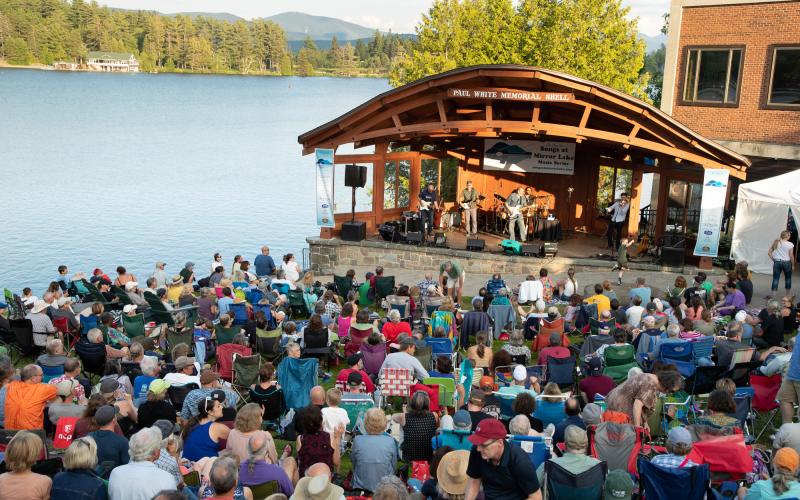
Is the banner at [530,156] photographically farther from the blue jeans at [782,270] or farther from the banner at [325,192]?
the blue jeans at [782,270]

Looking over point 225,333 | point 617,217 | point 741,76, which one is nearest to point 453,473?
point 225,333

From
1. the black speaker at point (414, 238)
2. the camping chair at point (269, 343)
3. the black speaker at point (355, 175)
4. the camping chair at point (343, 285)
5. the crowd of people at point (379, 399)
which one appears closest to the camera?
the crowd of people at point (379, 399)

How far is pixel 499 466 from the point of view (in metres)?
5.14

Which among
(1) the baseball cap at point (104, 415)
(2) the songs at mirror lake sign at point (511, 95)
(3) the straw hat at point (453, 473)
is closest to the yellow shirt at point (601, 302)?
(2) the songs at mirror lake sign at point (511, 95)

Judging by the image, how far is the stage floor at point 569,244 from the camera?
18.5 m

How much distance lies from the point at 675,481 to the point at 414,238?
13470 mm

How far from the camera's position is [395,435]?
764 cm

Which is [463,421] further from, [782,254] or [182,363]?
[782,254]

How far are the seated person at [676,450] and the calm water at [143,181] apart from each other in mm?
21607

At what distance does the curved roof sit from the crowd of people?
4.54 m

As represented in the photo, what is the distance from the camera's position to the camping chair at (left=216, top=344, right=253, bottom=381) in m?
9.73

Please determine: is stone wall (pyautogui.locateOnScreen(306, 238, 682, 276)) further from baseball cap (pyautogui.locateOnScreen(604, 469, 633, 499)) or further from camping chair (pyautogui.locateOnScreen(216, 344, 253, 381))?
baseball cap (pyautogui.locateOnScreen(604, 469, 633, 499))

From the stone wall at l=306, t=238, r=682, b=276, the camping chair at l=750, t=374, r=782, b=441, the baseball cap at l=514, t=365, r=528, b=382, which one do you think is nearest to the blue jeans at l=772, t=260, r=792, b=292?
the stone wall at l=306, t=238, r=682, b=276

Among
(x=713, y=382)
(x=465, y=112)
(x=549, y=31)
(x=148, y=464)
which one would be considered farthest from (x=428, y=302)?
(x=549, y=31)
